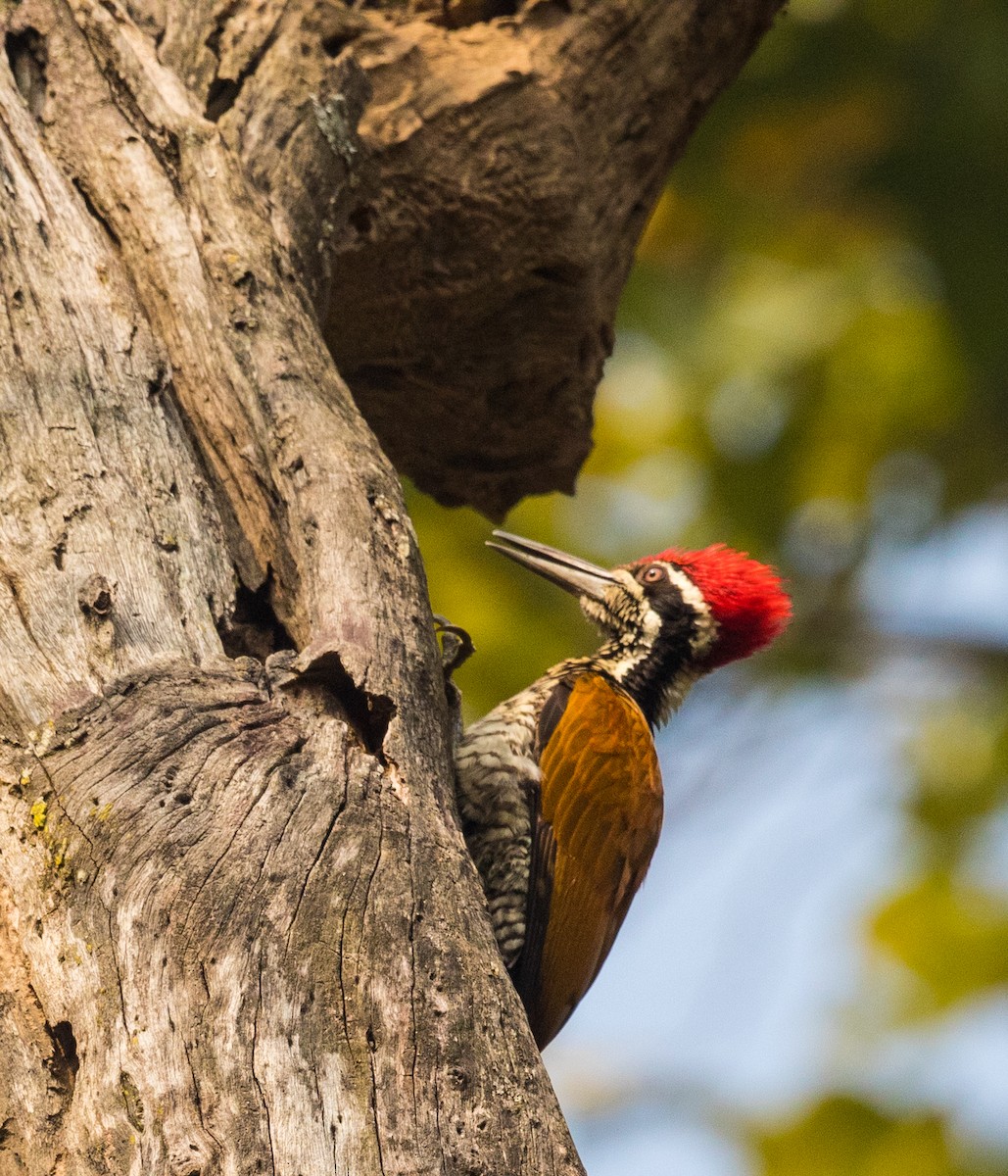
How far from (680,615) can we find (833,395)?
225 centimetres

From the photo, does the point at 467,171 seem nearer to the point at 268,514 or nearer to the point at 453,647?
the point at 453,647

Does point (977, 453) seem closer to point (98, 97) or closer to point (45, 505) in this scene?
point (98, 97)

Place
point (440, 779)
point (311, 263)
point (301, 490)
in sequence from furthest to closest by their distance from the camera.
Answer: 1. point (311, 263)
2. point (301, 490)
3. point (440, 779)

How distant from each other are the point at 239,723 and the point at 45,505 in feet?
1.76

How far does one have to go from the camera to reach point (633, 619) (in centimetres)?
438

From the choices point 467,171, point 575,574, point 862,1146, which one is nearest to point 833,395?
point 575,574

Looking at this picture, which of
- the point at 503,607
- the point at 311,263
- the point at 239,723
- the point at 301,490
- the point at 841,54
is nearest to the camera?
the point at 239,723

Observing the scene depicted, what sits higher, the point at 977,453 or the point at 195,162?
the point at 977,453

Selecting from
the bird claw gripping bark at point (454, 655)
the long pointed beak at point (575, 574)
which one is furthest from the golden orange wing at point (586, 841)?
the long pointed beak at point (575, 574)

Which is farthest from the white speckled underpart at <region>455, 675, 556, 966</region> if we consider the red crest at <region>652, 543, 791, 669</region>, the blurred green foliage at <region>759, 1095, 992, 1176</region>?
the blurred green foliage at <region>759, 1095, 992, 1176</region>

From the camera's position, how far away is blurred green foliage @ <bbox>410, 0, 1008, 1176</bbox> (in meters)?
5.39

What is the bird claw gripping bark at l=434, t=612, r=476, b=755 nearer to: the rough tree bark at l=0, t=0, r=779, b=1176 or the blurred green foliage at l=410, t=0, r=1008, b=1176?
the rough tree bark at l=0, t=0, r=779, b=1176

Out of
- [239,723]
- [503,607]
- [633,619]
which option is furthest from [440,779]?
[503,607]

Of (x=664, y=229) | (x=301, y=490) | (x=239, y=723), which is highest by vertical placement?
(x=664, y=229)
